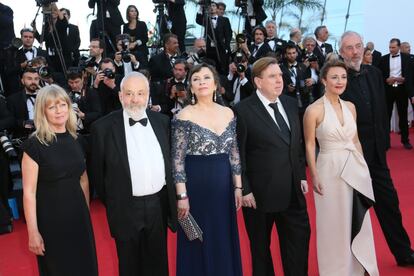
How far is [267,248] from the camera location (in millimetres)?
3535

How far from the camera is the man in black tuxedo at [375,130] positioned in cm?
389

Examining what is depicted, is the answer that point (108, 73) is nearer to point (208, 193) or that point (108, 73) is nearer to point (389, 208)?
point (208, 193)

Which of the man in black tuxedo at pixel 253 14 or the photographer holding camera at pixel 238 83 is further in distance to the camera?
the man in black tuxedo at pixel 253 14

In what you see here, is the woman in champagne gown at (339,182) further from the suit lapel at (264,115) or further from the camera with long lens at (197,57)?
the camera with long lens at (197,57)

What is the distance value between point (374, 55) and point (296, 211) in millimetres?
8276

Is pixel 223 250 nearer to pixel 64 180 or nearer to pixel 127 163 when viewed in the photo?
pixel 127 163

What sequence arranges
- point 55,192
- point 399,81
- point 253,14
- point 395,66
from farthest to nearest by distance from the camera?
point 253,14, point 395,66, point 399,81, point 55,192

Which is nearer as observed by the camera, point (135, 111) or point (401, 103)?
point (135, 111)

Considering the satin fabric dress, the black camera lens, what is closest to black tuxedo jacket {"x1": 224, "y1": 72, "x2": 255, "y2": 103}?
the black camera lens

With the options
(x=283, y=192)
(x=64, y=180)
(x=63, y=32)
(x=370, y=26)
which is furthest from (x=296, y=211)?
(x=370, y=26)

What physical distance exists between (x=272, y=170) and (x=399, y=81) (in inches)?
274

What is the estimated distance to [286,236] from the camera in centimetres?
348

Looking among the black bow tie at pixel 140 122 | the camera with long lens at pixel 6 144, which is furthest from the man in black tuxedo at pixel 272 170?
the camera with long lens at pixel 6 144

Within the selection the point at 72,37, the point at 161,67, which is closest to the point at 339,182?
the point at 161,67
